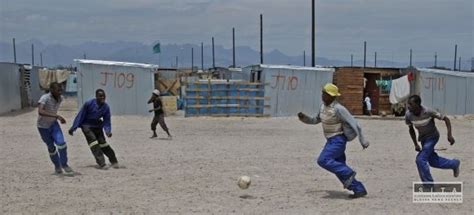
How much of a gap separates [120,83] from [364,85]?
10897 mm

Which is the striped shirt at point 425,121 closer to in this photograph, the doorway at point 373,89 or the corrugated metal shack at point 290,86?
the corrugated metal shack at point 290,86

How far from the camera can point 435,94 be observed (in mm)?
28656

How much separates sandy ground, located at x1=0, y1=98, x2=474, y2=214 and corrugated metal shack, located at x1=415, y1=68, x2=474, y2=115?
1075 centimetres

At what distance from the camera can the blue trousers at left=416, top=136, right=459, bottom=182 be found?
27.4 feet

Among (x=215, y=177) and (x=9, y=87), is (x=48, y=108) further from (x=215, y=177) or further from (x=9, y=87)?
(x=9, y=87)

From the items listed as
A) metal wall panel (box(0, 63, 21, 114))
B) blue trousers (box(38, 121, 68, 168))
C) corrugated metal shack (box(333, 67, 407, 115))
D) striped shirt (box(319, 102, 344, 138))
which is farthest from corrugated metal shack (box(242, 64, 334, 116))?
striped shirt (box(319, 102, 344, 138))

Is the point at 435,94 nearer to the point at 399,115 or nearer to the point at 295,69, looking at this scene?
the point at 399,115

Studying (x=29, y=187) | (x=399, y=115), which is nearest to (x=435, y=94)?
(x=399, y=115)

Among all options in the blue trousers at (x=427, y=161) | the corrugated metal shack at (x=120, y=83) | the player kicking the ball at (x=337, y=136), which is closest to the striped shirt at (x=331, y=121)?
the player kicking the ball at (x=337, y=136)

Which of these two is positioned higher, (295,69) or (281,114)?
(295,69)

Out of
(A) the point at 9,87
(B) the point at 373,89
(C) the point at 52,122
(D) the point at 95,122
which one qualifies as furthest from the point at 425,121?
(A) the point at 9,87

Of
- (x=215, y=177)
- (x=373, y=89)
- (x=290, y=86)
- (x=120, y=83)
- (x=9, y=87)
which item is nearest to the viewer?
(x=215, y=177)

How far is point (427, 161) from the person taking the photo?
8438 millimetres

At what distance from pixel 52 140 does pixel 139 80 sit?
16472 mm
